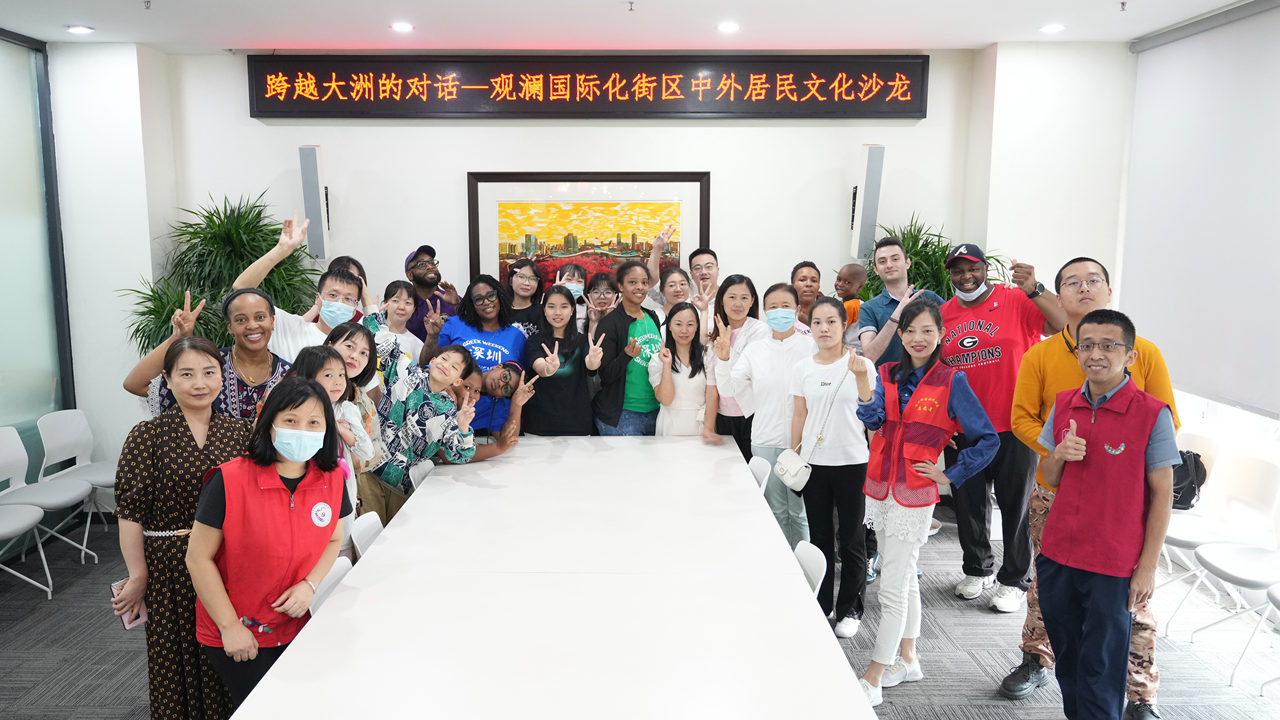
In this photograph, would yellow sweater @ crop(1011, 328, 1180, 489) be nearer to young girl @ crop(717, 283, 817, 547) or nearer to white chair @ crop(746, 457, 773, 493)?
young girl @ crop(717, 283, 817, 547)

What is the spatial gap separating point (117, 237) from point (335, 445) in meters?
4.34

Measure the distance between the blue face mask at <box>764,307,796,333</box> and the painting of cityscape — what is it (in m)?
2.41

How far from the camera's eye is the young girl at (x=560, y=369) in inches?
150

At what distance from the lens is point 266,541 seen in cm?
213

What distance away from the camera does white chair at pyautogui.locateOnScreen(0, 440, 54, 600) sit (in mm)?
3959

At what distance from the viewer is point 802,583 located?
2.21 meters

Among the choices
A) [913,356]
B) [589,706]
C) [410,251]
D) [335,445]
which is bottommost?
[589,706]

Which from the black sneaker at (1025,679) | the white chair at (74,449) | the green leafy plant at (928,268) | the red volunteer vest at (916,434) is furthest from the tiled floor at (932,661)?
the green leafy plant at (928,268)

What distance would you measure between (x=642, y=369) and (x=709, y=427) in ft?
1.47

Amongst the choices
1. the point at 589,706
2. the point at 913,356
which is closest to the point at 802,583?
the point at 589,706

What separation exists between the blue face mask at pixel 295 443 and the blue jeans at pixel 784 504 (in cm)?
206

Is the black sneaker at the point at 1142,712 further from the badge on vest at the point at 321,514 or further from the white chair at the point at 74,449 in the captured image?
the white chair at the point at 74,449

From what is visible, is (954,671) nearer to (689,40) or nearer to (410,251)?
(689,40)

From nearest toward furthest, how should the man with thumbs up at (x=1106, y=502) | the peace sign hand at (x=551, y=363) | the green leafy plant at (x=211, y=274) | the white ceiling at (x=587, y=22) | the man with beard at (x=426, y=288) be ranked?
the man with thumbs up at (x=1106, y=502) < the peace sign hand at (x=551, y=363) < the white ceiling at (x=587, y=22) < the man with beard at (x=426, y=288) < the green leafy plant at (x=211, y=274)
